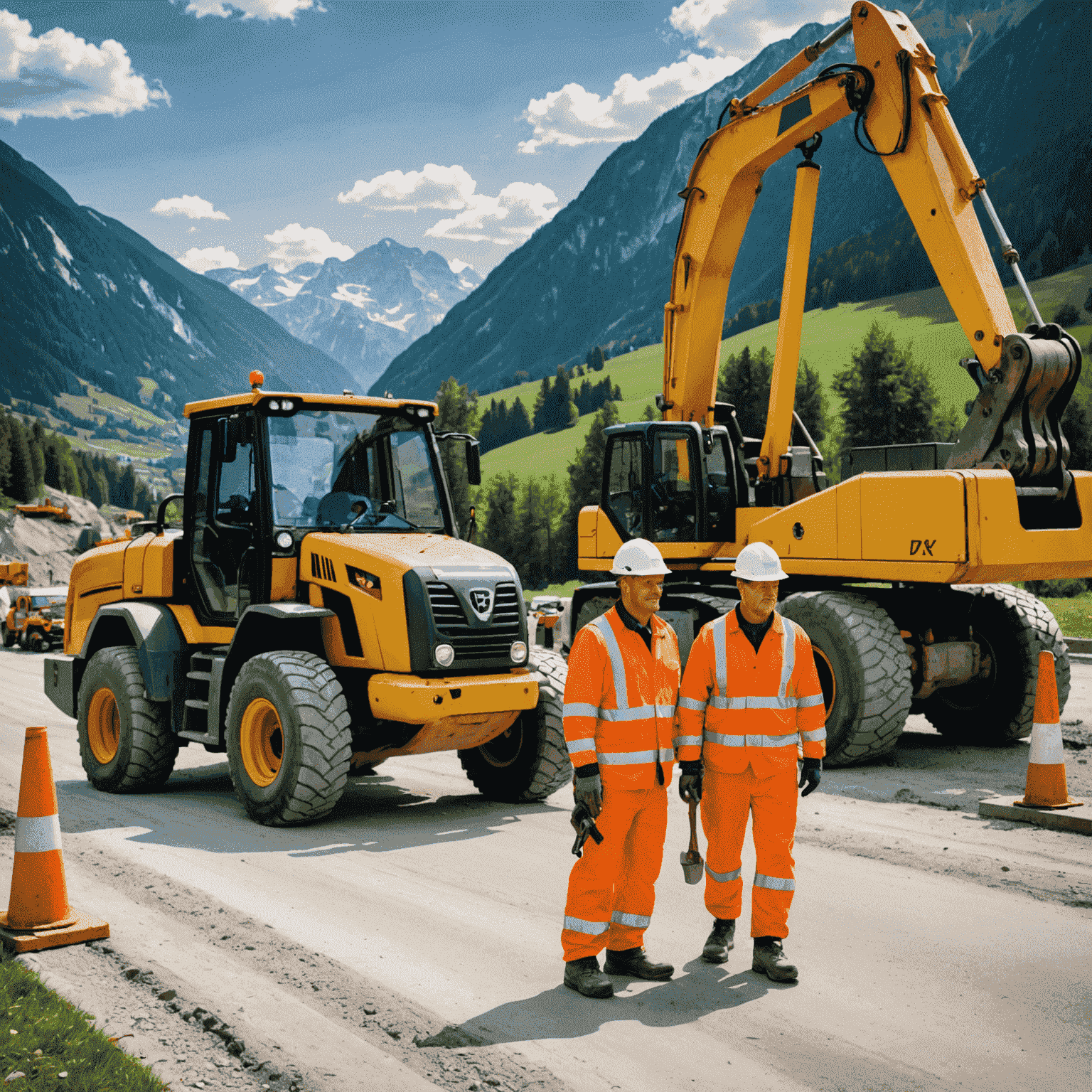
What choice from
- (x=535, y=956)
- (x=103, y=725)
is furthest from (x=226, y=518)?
(x=535, y=956)

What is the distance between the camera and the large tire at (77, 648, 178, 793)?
9.38 meters

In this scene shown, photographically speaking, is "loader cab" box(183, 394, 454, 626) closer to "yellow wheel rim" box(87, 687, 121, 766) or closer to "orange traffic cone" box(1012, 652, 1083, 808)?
"yellow wheel rim" box(87, 687, 121, 766)

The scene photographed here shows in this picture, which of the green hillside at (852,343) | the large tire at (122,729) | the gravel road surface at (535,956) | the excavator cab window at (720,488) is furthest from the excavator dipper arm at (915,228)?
the green hillside at (852,343)

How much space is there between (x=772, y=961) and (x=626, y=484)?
28.2 ft

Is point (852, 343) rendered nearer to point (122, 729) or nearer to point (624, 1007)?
Answer: point (122, 729)

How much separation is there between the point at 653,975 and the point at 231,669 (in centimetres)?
470

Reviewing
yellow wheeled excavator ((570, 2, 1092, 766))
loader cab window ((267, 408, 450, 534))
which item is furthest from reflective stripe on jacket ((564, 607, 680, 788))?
yellow wheeled excavator ((570, 2, 1092, 766))

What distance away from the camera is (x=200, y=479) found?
31.3 ft

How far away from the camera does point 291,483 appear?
8797mm

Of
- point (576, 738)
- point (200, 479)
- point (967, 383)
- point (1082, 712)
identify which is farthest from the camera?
point (967, 383)

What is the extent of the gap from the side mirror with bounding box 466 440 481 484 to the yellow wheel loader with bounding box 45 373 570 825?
0.22 feet

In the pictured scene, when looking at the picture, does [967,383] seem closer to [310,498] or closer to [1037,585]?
[1037,585]

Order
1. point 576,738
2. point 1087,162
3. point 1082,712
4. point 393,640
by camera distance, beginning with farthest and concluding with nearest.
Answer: point 1087,162
point 1082,712
point 393,640
point 576,738

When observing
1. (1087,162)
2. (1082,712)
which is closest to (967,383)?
(1087,162)
